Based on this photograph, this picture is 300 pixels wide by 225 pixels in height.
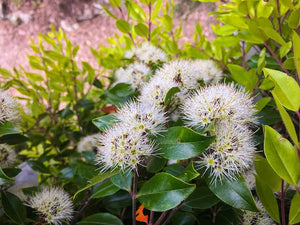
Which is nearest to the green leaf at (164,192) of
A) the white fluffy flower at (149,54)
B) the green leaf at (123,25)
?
the white fluffy flower at (149,54)

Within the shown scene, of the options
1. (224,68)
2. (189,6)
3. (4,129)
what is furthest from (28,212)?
(189,6)

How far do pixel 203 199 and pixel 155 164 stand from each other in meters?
0.13

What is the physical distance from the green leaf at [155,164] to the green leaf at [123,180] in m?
0.04

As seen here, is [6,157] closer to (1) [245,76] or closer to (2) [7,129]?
(2) [7,129]

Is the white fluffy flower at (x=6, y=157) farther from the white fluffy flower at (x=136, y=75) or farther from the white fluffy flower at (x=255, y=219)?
the white fluffy flower at (x=255, y=219)

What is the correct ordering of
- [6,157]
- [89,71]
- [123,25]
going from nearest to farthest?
[6,157], [123,25], [89,71]

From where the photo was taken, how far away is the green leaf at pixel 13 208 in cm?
67

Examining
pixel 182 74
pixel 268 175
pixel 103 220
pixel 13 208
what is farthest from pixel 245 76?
pixel 13 208

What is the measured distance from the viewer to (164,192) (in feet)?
1.76

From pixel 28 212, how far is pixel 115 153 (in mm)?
354

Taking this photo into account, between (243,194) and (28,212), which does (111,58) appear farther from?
(243,194)

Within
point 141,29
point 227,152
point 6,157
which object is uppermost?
point 141,29

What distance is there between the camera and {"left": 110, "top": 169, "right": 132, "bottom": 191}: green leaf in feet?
1.92

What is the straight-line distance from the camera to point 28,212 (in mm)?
765
